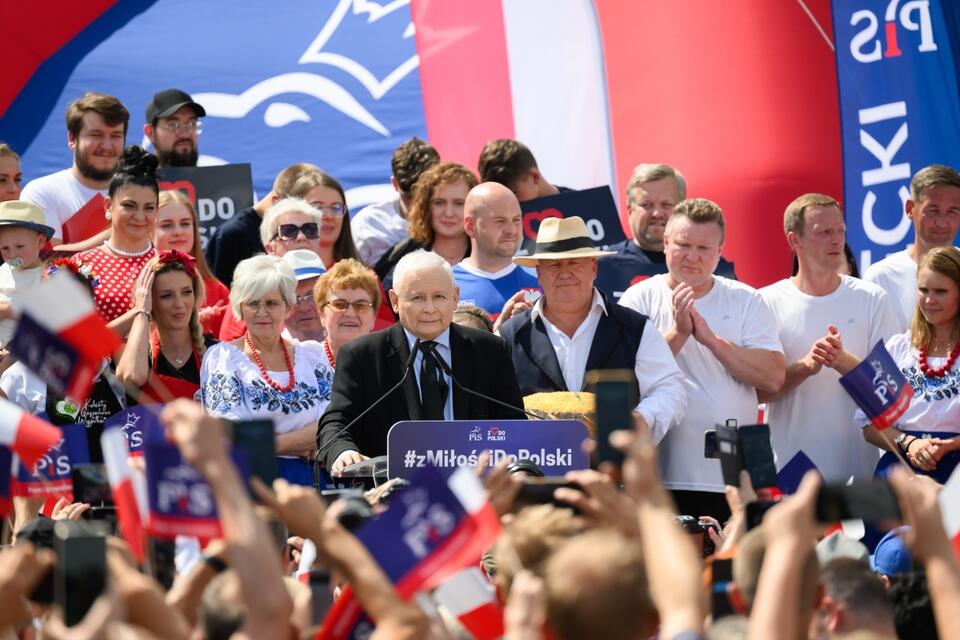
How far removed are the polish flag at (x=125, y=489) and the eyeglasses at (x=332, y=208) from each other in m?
5.23

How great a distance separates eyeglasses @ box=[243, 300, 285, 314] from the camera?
7738 mm

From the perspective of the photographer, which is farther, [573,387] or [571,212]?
[571,212]

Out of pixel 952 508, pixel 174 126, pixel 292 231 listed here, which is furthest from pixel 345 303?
pixel 952 508

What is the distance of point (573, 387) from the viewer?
308 inches

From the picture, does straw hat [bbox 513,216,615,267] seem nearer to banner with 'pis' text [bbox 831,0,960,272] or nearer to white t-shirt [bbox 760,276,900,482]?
white t-shirt [bbox 760,276,900,482]

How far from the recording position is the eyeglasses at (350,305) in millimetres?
8125

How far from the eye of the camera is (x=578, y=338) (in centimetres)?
791

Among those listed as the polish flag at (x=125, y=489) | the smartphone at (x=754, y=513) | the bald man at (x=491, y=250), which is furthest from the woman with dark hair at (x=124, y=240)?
the smartphone at (x=754, y=513)

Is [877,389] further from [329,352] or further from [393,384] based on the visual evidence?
[329,352]

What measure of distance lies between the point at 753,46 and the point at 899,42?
96 centimetres

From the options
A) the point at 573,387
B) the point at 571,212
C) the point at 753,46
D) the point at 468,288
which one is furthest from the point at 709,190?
the point at 573,387

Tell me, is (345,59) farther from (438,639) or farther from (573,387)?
(438,639)

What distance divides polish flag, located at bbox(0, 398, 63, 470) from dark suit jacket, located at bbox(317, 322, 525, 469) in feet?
7.40

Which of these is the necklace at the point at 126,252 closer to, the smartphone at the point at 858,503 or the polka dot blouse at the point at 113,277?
Answer: the polka dot blouse at the point at 113,277
